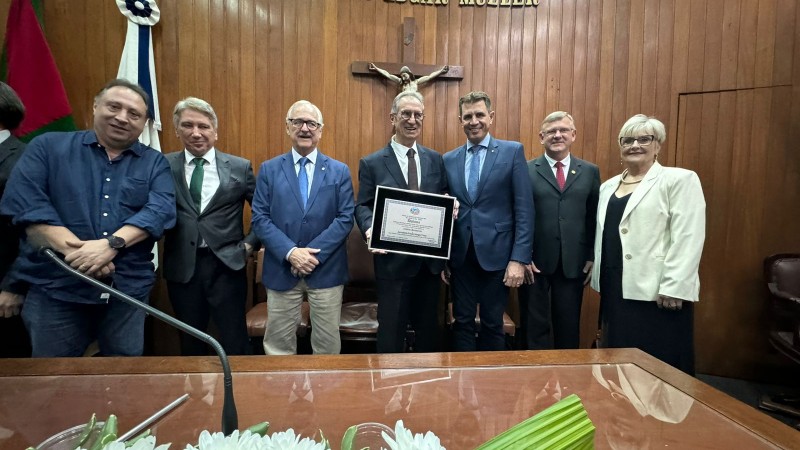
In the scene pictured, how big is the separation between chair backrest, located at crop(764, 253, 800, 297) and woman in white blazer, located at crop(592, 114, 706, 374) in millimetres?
1138

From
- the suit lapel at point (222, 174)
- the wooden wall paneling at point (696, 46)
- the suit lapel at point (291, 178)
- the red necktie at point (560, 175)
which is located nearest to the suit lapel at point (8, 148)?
the suit lapel at point (222, 174)

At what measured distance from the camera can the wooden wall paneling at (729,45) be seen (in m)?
2.99

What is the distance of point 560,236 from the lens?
7.69ft

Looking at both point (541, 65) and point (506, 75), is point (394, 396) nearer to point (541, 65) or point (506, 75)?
point (506, 75)

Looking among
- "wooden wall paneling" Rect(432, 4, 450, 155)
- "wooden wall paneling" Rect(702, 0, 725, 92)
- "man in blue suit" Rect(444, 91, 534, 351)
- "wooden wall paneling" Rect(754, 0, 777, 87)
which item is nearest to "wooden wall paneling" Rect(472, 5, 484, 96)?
"wooden wall paneling" Rect(432, 4, 450, 155)

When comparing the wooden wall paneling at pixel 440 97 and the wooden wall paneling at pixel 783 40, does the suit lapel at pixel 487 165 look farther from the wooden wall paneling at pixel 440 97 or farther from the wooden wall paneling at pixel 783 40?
the wooden wall paneling at pixel 783 40

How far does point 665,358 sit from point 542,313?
0.66 m

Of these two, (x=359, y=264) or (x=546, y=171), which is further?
(x=359, y=264)

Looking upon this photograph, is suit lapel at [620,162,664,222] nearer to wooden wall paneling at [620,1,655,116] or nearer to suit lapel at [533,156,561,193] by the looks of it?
suit lapel at [533,156,561,193]

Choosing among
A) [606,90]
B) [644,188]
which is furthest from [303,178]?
[606,90]

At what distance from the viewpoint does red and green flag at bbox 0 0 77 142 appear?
8.32ft

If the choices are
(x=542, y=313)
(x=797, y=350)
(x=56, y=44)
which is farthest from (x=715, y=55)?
(x=56, y=44)

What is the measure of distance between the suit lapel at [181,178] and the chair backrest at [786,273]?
354 centimetres

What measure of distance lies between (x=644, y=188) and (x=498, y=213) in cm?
72
